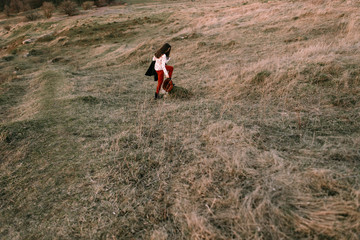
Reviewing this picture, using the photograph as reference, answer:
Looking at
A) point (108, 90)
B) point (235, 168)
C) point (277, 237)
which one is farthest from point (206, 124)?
point (108, 90)

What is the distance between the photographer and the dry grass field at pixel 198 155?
2213mm

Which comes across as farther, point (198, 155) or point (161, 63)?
point (161, 63)

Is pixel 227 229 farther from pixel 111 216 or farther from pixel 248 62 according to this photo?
pixel 248 62

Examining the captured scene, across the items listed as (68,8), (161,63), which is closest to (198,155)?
(161,63)

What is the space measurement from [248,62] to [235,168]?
5.56 m

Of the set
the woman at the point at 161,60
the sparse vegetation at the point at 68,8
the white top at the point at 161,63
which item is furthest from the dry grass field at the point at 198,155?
the sparse vegetation at the point at 68,8

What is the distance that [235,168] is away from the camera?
2.76m

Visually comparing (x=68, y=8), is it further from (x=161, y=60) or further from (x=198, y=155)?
(x=198, y=155)

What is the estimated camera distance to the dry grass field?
2.21 metres

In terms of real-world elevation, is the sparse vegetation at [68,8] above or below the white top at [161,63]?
above

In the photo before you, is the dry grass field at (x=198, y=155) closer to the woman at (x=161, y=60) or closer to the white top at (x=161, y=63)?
the woman at (x=161, y=60)

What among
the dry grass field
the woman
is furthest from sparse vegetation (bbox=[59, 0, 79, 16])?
the woman

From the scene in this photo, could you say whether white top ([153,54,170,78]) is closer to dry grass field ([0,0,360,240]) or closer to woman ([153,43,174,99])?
woman ([153,43,174,99])

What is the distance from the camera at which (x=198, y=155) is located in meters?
3.22
